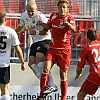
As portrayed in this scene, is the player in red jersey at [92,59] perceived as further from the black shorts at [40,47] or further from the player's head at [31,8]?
the player's head at [31,8]

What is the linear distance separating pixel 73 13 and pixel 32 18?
1993 millimetres

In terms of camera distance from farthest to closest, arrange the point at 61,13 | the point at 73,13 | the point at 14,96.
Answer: the point at 73,13 < the point at 14,96 < the point at 61,13

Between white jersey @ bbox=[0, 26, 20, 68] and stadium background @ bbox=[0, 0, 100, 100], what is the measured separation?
2022mm

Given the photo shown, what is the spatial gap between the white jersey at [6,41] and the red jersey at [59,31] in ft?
3.18

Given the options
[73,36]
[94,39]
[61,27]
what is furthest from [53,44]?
[73,36]

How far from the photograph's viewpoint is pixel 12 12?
10.5 m

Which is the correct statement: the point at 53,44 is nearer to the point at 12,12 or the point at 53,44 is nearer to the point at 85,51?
the point at 85,51

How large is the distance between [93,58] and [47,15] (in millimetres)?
2791

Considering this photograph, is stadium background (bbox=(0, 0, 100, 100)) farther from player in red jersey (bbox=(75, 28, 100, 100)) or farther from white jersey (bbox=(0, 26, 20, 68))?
player in red jersey (bbox=(75, 28, 100, 100))

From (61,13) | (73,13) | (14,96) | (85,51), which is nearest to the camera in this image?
(85,51)

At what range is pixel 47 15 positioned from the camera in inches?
409

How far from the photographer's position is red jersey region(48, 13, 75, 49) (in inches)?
337

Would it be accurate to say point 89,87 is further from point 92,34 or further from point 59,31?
point 59,31

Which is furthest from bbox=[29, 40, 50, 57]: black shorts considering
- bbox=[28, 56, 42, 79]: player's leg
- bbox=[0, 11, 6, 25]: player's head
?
bbox=[0, 11, 6, 25]: player's head
